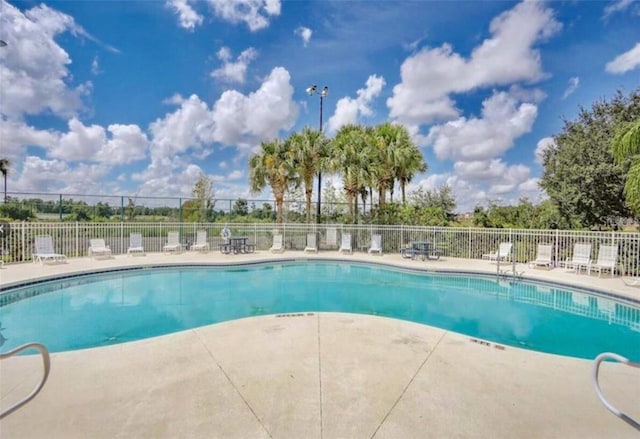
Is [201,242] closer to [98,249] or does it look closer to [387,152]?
[98,249]

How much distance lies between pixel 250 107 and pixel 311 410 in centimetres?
1596

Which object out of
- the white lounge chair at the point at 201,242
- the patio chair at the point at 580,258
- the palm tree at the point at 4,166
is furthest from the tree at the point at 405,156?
the palm tree at the point at 4,166

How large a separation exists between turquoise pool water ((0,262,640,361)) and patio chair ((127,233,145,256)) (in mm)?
2482

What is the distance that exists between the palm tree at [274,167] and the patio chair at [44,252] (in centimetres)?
781

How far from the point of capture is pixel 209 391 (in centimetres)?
315

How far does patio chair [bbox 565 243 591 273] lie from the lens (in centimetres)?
995

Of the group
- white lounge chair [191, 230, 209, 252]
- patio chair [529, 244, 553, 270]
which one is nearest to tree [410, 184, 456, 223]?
patio chair [529, 244, 553, 270]

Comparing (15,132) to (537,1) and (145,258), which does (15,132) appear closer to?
(145,258)

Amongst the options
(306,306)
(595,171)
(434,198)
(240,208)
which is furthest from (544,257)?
(240,208)

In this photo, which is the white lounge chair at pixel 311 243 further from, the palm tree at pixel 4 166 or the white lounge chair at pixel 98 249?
the palm tree at pixel 4 166

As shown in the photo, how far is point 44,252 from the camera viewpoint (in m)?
10.5

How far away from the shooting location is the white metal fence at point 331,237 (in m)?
10.4

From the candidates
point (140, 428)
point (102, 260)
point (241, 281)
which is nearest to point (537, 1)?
point (241, 281)

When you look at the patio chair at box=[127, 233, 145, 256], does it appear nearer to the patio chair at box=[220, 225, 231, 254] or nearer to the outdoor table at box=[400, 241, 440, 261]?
the patio chair at box=[220, 225, 231, 254]
